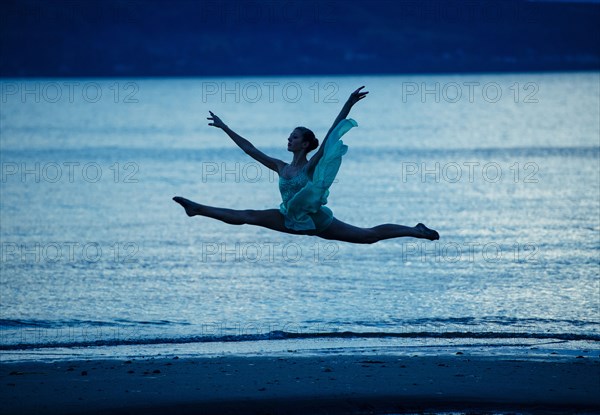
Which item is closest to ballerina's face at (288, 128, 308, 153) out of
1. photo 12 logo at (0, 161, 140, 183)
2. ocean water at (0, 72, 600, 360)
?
ocean water at (0, 72, 600, 360)

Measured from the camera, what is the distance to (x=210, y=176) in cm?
4928

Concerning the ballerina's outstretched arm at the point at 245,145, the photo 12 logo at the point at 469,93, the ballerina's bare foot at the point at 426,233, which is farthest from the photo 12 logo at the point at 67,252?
the photo 12 logo at the point at 469,93

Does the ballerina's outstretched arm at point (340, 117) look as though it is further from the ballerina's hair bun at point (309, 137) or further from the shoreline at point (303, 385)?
the shoreline at point (303, 385)

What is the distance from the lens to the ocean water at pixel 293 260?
18094 mm

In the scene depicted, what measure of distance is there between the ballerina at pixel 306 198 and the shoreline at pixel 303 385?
1878 millimetres

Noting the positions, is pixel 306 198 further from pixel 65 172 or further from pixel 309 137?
pixel 65 172

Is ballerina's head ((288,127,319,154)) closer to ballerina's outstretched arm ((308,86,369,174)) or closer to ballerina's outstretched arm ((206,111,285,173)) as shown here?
ballerina's outstretched arm ((308,86,369,174))

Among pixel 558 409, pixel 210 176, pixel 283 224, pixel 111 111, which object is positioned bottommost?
pixel 558 409

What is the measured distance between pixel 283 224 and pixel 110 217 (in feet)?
68.1

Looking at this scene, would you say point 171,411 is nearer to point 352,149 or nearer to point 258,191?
point 258,191

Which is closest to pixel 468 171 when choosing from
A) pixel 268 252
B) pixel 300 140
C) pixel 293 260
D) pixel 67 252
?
pixel 268 252

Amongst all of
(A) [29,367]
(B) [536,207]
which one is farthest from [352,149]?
(A) [29,367]

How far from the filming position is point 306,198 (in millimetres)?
13453

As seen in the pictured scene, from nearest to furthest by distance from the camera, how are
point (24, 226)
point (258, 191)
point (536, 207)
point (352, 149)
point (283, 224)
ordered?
point (283, 224)
point (24, 226)
point (536, 207)
point (258, 191)
point (352, 149)
